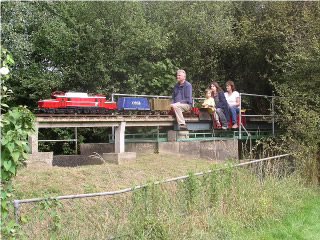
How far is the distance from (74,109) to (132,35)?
23.4ft

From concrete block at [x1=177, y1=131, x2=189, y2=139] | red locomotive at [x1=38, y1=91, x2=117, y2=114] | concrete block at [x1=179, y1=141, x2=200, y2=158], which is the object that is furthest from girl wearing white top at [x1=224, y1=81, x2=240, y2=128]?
red locomotive at [x1=38, y1=91, x2=117, y2=114]

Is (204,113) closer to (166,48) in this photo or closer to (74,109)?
(74,109)

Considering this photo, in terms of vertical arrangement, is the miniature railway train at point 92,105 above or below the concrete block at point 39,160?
above

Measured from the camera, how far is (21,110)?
14.6 feet

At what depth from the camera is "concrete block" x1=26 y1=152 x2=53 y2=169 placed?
34.8 ft

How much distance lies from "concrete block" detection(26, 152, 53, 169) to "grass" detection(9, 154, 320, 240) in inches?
14.7

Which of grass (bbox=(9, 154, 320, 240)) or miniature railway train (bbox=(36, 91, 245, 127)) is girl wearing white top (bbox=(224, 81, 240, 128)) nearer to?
miniature railway train (bbox=(36, 91, 245, 127))

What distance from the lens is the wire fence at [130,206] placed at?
18.9ft

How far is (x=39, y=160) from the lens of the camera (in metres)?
10.8

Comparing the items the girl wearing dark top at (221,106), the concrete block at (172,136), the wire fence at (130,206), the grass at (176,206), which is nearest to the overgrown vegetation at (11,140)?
the wire fence at (130,206)

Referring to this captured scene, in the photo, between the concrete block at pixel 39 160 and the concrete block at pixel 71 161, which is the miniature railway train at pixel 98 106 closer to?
the concrete block at pixel 39 160

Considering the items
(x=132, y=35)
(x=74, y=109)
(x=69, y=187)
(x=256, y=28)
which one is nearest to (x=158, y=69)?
(x=132, y=35)

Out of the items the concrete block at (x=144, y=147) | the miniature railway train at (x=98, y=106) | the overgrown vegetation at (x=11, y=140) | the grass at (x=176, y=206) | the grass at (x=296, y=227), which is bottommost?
the grass at (x=296, y=227)

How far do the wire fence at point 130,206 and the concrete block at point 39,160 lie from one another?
2546mm
